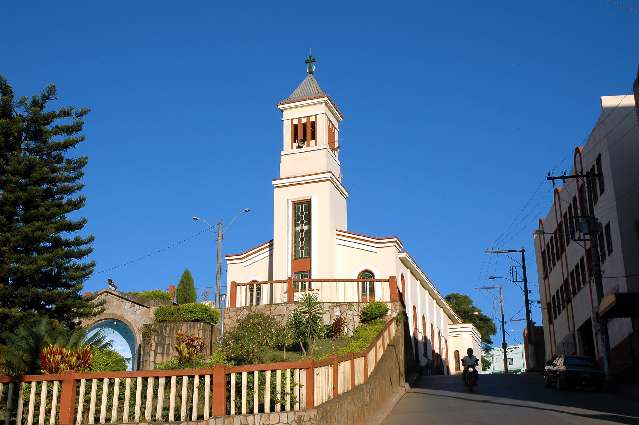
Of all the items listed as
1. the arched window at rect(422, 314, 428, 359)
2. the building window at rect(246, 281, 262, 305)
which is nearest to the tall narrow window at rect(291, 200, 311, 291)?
the building window at rect(246, 281, 262, 305)

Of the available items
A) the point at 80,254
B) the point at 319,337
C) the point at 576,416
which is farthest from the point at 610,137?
the point at 80,254

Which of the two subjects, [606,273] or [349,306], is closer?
[349,306]

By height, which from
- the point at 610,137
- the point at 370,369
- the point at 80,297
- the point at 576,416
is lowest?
the point at 576,416

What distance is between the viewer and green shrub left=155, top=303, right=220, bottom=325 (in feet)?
98.1

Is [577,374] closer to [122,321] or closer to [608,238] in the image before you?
[608,238]

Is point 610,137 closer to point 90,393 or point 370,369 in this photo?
point 370,369

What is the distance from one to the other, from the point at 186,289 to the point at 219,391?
28.9 metres

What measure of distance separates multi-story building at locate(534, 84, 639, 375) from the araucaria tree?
18.8 meters

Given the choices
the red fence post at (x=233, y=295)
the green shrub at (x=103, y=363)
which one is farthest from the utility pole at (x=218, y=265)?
the green shrub at (x=103, y=363)

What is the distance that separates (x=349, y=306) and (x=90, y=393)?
1764 centimetres

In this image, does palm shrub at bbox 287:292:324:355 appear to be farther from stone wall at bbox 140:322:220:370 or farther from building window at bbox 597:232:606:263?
building window at bbox 597:232:606:263

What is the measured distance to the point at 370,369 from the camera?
64.3ft

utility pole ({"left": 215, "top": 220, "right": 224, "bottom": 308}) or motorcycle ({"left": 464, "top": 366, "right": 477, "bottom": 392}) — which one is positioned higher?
utility pole ({"left": 215, "top": 220, "right": 224, "bottom": 308})

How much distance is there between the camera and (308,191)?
121 feet
